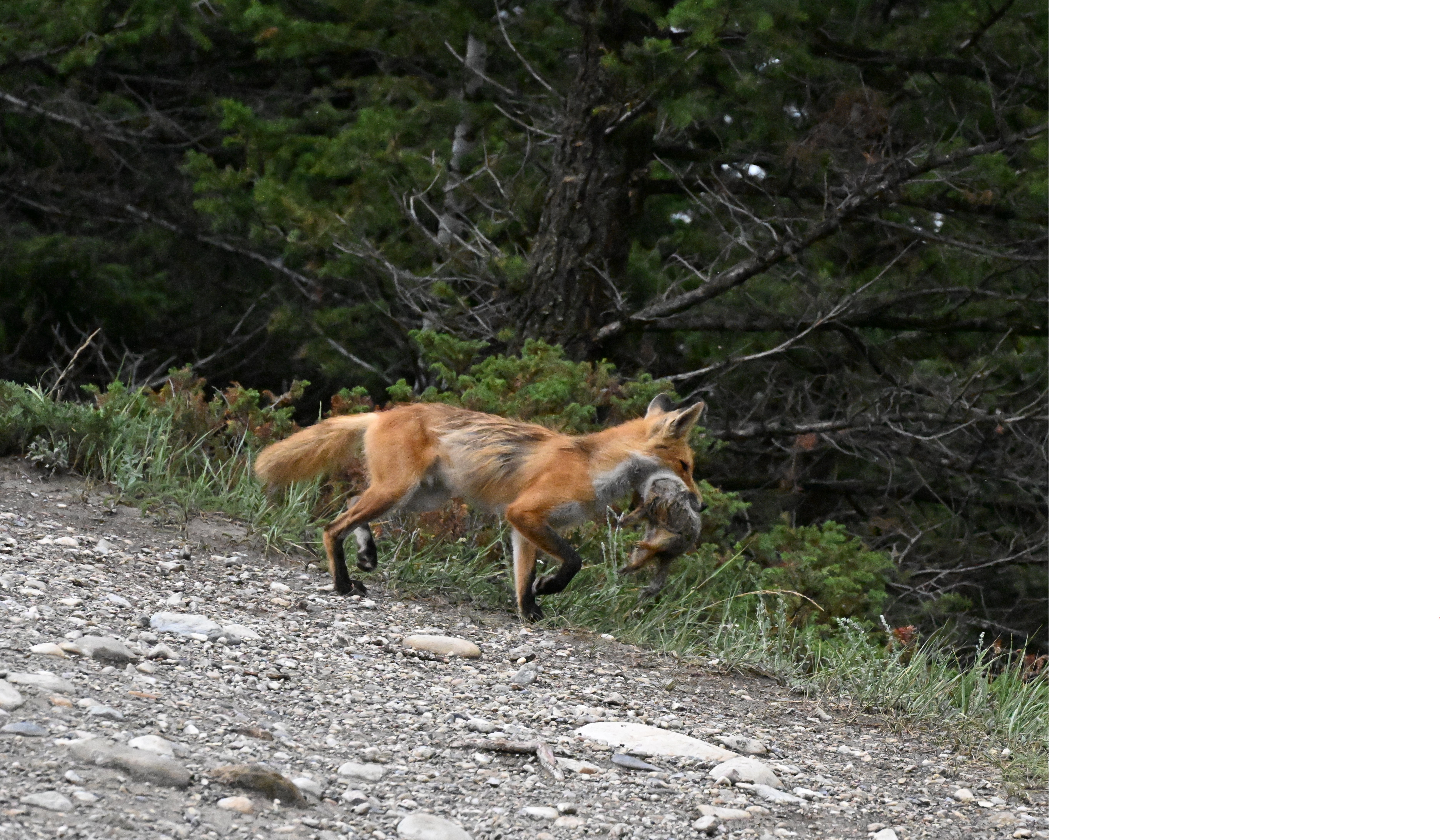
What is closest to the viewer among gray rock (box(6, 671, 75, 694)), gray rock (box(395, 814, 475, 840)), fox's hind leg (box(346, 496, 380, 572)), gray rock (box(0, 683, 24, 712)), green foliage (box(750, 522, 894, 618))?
gray rock (box(395, 814, 475, 840))

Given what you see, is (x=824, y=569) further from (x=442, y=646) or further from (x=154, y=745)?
(x=154, y=745)

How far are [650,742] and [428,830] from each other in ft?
3.89

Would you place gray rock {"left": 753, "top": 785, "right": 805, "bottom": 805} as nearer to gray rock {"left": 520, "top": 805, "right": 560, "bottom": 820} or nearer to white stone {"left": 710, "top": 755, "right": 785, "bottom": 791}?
white stone {"left": 710, "top": 755, "right": 785, "bottom": 791}

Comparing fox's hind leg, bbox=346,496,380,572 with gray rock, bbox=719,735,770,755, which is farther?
fox's hind leg, bbox=346,496,380,572

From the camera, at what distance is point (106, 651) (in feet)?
14.3

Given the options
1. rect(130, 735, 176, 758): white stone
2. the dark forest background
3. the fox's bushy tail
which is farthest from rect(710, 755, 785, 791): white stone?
the dark forest background

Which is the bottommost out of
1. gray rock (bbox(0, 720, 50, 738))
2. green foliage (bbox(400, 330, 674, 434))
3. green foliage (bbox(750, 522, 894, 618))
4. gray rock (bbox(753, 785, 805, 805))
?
gray rock (bbox(0, 720, 50, 738))

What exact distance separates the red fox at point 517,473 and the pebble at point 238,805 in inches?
98.4

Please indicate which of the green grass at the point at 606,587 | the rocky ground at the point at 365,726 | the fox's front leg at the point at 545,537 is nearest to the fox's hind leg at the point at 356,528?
the rocky ground at the point at 365,726

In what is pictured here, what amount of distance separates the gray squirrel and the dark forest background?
11.9ft

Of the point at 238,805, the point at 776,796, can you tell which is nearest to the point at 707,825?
the point at 776,796

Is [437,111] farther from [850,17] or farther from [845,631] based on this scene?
[845,631]

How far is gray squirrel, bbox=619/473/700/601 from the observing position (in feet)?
19.6

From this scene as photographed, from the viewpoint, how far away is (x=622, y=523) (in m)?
6.18
